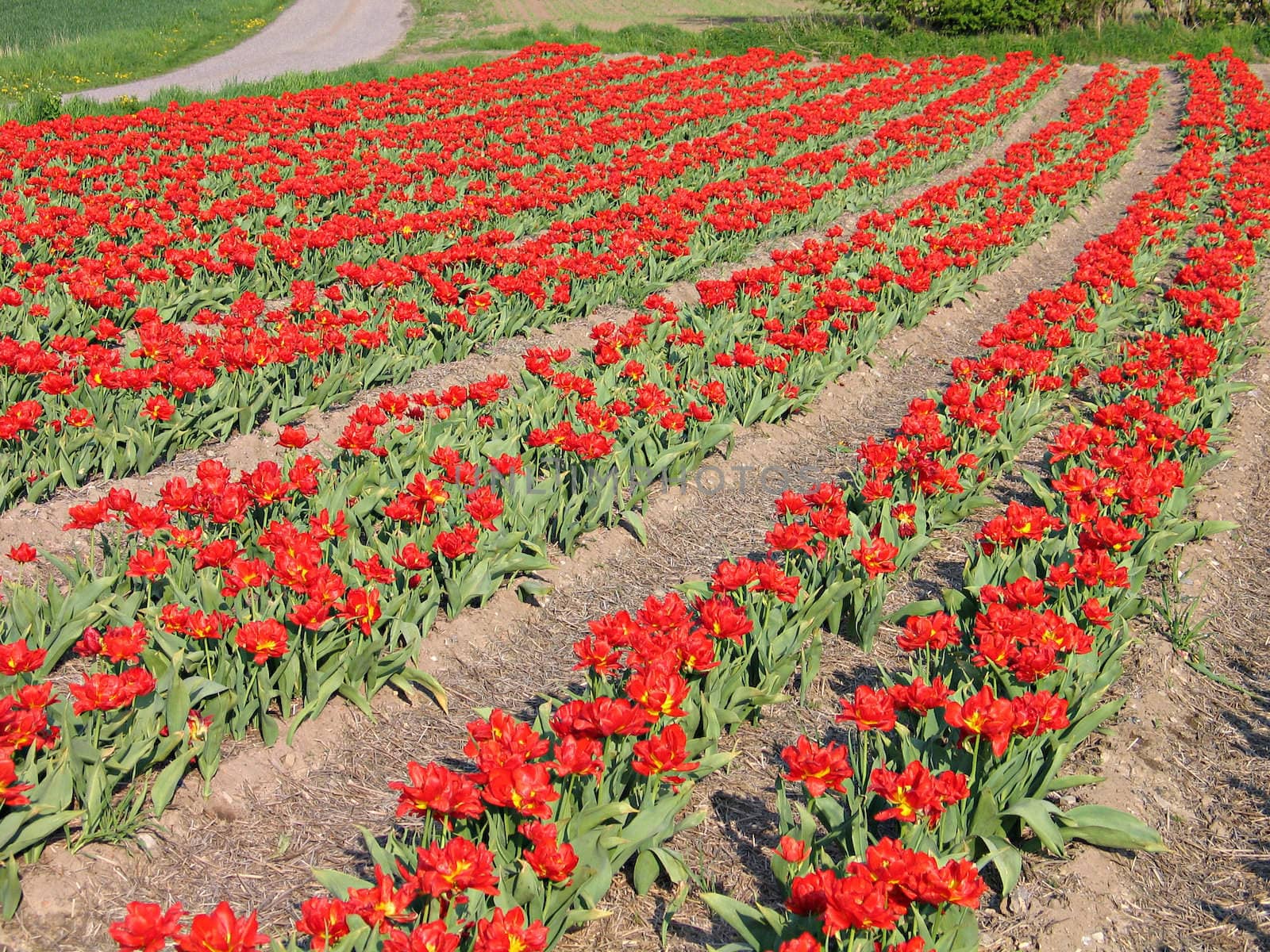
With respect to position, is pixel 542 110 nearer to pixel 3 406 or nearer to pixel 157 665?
pixel 3 406

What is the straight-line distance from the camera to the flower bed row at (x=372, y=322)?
18.4 ft

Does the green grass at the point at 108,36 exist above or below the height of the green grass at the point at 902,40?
above

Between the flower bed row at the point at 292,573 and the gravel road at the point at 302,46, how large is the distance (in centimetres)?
1635

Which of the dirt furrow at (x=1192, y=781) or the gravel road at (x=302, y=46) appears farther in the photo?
the gravel road at (x=302, y=46)

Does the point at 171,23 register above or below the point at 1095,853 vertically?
above

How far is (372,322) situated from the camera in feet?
24.6

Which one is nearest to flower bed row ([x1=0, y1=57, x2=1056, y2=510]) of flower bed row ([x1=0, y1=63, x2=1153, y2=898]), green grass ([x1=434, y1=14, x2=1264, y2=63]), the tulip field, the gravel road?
the tulip field

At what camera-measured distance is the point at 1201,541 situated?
18.5 ft

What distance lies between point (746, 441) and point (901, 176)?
325 inches

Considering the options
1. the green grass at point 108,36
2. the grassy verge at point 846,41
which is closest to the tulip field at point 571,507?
the green grass at point 108,36

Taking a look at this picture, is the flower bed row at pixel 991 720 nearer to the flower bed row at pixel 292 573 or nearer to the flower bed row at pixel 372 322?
the flower bed row at pixel 292 573

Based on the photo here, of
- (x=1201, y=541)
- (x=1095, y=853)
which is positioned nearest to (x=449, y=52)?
(x=1201, y=541)

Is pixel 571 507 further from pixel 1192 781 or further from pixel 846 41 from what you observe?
pixel 846 41

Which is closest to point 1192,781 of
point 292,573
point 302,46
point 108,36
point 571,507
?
point 571,507
